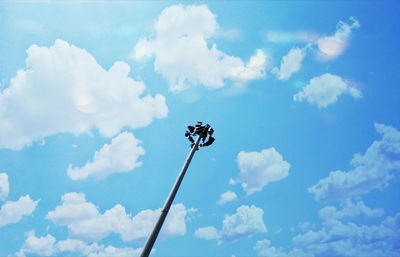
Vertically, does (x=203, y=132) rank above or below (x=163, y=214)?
above

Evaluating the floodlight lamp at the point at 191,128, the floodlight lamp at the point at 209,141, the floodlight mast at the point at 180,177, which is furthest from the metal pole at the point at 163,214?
the floodlight lamp at the point at 191,128

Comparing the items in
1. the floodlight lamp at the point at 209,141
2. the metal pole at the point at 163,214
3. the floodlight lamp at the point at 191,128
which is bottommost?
the metal pole at the point at 163,214

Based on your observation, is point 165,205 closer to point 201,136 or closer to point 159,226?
point 159,226

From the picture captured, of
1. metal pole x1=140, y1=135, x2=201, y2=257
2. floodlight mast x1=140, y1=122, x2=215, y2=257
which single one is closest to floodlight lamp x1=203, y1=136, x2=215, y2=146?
floodlight mast x1=140, y1=122, x2=215, y2=257

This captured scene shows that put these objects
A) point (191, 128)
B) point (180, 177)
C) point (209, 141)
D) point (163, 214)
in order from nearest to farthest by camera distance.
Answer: point (163, 214) → point (180, 177) → point (209, 141) → point (191, 128)

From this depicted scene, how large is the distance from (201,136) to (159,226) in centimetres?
552

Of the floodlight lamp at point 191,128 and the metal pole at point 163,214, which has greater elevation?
the floodlight lamp at point 191,128

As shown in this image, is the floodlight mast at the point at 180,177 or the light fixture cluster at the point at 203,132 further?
the light fixture cluster at the point at 203,132

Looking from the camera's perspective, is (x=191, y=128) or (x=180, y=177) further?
(x=191, y=128)

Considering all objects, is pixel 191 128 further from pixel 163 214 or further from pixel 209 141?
pixel 163 214

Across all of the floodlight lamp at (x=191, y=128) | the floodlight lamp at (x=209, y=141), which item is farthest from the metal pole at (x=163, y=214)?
the floodlight lamp at (x=191, y=128)

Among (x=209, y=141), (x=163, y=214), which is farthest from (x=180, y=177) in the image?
(x=209, y=141)

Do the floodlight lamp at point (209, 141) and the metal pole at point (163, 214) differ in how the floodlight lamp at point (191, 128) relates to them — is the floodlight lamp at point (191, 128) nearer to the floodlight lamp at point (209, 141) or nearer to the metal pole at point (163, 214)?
the floodlight lamp at point (209, 141)

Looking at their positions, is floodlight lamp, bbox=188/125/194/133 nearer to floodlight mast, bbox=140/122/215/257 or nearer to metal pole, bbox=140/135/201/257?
floodlight mast, bbox=140/122/215/257
